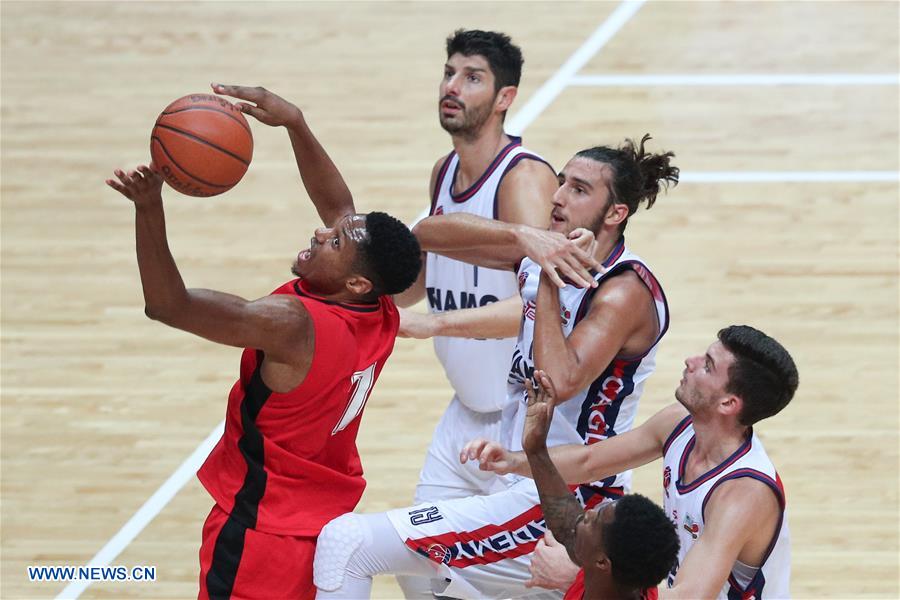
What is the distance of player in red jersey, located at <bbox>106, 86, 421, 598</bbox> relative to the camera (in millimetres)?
4344

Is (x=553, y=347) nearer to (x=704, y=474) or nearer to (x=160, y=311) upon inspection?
(x=704, y=474)

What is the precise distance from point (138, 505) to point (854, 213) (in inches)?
216

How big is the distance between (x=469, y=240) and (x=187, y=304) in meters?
1.46

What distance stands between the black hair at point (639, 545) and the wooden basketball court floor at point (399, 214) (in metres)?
2.77

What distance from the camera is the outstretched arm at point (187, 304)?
3996 millimetres

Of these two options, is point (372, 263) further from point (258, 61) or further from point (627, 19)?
point (627, 19)

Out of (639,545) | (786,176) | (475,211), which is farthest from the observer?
(786,176)

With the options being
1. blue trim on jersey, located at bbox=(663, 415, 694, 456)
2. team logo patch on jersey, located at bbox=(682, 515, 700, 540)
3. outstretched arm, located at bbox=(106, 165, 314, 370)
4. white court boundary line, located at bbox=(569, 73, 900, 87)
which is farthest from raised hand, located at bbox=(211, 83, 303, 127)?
white court boundary line, located at bbox=(569, 73, 900, 87)

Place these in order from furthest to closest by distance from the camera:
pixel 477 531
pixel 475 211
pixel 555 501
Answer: pixel 475 211, pixel 477 531, pixel 555 501

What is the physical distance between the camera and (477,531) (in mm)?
4863

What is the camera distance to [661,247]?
9.06 m

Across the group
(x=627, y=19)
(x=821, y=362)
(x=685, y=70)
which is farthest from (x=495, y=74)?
(x=627, y=19)

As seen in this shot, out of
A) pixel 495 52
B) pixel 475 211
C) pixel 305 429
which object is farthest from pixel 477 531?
pixel 495 52

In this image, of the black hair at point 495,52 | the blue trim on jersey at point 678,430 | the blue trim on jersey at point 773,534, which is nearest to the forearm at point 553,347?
the blue trim on jersey at point 678,430
